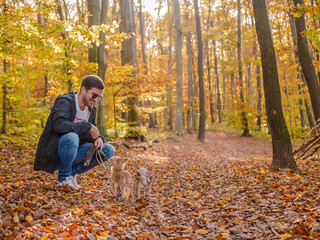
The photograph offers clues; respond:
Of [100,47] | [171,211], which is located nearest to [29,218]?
[171,211]

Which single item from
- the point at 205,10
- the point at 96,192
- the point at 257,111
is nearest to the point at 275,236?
the point at 96,192

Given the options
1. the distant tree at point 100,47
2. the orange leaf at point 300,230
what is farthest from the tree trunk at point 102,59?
the orange leaf at point 300,230

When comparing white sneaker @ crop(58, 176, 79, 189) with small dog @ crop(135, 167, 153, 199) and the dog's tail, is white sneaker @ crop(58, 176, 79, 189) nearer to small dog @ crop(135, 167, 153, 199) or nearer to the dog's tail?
the dog's tail

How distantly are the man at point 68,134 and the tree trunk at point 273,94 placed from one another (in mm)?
4490

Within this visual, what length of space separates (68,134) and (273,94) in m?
5.06

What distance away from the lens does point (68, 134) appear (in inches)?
149

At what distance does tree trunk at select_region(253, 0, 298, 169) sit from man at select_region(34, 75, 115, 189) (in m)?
4.49

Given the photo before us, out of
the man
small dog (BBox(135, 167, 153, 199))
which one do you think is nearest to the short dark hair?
the man

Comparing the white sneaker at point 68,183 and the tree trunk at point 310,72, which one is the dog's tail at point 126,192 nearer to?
the white sneaker at point 68,183

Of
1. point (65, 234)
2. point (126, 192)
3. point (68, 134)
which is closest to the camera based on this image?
point (65, 234)

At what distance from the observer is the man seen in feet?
12.4

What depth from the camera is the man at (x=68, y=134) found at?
3775mm

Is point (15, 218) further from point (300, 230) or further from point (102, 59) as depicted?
point (102, 59)

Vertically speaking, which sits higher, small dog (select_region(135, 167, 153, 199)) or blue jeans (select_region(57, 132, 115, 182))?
blue jeans (select_region(57, 132, 115, 182))
